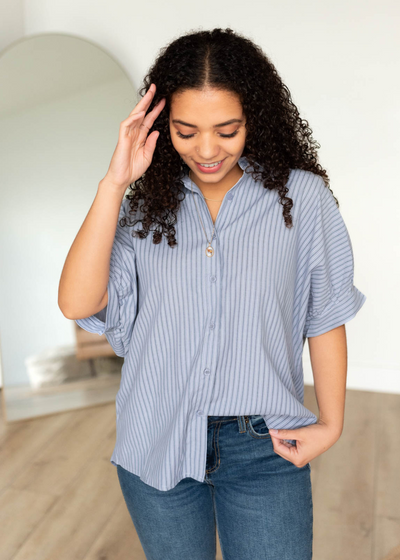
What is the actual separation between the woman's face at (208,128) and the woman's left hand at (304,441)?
0.51 m

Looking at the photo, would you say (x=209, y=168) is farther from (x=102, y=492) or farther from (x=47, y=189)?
(x=47, y=189)

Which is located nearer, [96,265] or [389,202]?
[96,265]

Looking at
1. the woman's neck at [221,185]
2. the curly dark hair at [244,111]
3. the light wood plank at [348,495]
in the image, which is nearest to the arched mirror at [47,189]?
the light wood plank at [348,495]

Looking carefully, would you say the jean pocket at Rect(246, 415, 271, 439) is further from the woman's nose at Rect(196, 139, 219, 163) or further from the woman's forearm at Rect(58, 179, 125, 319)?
the woman's nose at Rect(196, 139, 219, 163)

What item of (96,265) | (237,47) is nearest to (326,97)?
(237,47)

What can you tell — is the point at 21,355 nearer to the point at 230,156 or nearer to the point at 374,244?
the point at 374,244

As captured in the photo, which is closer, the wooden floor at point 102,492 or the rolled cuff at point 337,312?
the rolled cuff at point 337,312

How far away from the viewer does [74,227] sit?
9.34 feet

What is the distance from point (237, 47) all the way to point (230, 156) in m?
0.19

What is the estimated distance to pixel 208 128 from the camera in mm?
957

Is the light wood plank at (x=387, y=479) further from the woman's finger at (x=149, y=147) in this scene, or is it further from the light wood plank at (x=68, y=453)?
the woman's finger at (x=149, y=147)

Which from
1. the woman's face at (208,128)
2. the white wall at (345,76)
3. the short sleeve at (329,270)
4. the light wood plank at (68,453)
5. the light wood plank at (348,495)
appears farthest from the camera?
the white wall at (345,76)

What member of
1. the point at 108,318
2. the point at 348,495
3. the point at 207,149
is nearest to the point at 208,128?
the point at 207,149

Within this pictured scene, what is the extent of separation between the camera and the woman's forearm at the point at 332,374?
3.73 feet
